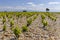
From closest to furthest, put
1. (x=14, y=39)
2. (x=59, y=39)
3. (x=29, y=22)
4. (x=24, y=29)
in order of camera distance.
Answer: (x=14, y=39) < (x=59, y=39) < (x=24, y=29) < (x=29, y=22)

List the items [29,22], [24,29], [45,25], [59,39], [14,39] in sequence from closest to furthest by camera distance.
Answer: [14,39] < [59,39] < [24,29] < [45,25] < [29,22]

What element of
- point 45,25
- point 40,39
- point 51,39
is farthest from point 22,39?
point 45,25

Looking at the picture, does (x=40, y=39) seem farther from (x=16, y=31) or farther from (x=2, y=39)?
(x=2, y=39)

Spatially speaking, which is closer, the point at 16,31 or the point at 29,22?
the point at 16,31

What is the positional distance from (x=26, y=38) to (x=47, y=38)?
5.17ft

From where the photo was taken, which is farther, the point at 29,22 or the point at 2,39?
the point at 29,22

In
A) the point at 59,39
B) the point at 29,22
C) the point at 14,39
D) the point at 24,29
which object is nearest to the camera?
the point at 14,39

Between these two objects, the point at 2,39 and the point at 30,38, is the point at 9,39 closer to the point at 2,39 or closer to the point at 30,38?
the point at 2,39

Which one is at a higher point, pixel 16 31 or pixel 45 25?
pixel 16 31

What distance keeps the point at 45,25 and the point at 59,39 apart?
5.17 m

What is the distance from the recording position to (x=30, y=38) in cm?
1018

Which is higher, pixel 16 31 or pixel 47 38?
pixel 16 31

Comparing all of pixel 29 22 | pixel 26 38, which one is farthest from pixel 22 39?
pixel 29 22

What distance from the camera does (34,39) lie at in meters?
9.89
